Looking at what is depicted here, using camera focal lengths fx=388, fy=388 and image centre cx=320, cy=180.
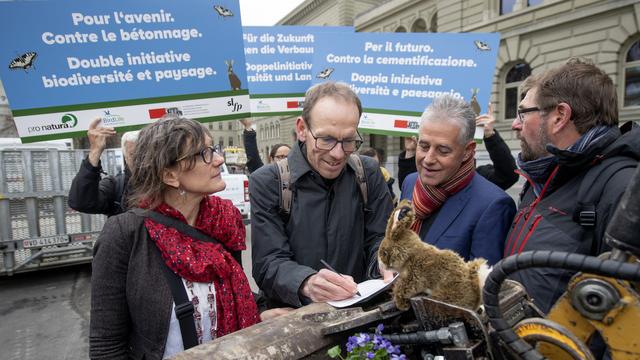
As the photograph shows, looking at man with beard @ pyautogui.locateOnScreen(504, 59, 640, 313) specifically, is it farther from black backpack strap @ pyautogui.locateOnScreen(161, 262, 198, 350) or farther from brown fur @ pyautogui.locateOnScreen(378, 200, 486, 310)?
black backpack strap @ pyautogui.locateOnScreen(161, 262, 198, 350)

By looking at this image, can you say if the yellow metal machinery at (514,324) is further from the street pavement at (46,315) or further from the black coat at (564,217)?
the street pavement at (46,315)

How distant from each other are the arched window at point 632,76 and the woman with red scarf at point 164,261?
1706 cm

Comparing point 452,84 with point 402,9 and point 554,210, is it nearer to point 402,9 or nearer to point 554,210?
point 554,210

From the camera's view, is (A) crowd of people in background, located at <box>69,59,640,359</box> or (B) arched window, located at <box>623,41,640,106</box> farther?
(B) arched window, located at <box>623,41,640,106</box>

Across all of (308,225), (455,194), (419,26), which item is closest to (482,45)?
(455,194)

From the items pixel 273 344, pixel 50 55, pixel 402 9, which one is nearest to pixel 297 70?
pixel 50 55

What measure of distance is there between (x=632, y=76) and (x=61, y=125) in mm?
17428

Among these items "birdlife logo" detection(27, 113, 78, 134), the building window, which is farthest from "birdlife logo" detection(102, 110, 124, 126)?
the building window

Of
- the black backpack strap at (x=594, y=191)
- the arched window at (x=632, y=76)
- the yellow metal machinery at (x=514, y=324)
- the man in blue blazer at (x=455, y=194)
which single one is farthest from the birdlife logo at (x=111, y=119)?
the arched window at (x=632, y=76)

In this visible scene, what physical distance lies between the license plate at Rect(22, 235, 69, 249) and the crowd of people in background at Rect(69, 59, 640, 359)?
19.1 ft

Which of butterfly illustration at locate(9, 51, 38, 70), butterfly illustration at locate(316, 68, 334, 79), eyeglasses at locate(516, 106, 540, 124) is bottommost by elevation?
eyeglasses at locate(516, 106, 540, 124)

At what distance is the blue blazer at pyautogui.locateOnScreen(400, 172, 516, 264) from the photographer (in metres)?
1.74

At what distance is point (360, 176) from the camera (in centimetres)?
209

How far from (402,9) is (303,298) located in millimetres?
25154
